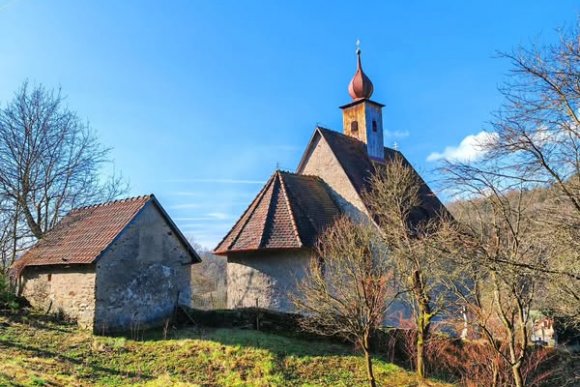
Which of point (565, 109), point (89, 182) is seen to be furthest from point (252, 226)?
point (565, 109)

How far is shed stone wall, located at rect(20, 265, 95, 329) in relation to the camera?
554 inches

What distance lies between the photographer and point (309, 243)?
16.8 metres

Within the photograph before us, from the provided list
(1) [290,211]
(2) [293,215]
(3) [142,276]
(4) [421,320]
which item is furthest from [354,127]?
(3) [142,276]

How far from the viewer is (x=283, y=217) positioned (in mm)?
18062

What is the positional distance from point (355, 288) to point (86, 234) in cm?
951

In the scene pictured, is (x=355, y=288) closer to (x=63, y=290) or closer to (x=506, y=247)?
(x=506, y=247)

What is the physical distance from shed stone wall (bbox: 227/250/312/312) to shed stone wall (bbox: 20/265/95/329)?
5397 millimetres

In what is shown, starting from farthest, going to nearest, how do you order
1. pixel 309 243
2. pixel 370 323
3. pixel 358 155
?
pixel 358 155
pixel 309 243
pixel 370 323

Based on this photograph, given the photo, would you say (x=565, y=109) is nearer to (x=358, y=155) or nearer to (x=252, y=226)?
(x=252, y=226)

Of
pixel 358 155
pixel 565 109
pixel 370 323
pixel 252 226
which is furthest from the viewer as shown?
pixel 358 155

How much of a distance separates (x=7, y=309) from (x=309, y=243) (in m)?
9.92

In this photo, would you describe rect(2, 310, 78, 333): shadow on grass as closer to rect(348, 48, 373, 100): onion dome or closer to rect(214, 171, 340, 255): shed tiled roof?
rect(214, 171, 340, 255): shed tiled roof

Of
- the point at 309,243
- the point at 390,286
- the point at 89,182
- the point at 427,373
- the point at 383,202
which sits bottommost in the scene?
the point at 427,373

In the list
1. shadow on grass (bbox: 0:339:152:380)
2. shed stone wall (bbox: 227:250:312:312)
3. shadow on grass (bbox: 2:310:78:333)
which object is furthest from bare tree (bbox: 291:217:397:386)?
shadow on grass (bbox: 2:310:78:333)
